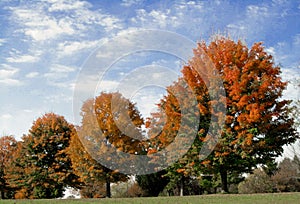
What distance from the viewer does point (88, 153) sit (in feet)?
124

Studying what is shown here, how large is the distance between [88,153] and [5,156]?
25.4 metres

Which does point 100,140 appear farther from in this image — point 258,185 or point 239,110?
point 258,185

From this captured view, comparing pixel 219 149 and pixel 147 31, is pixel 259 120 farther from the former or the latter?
pixel 147 31

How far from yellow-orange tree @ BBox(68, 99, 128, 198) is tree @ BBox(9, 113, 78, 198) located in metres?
5.40

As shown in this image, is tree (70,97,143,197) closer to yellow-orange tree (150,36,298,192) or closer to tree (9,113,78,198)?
tree (9,113,78,198)

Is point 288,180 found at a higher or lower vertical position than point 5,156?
lower

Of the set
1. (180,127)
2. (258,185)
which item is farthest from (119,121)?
(258,185)

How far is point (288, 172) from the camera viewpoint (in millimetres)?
54000

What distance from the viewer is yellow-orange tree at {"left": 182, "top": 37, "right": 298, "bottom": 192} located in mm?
28141

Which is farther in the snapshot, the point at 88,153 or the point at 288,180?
the point at 288,180

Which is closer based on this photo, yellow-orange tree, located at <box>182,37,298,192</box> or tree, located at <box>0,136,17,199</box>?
yellow-orange tree, located at <box>182,37,298,192</box>

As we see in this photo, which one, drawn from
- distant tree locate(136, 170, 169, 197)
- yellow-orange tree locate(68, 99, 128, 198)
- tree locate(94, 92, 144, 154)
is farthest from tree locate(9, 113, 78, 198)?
distant tree locate(136, 170, 169, 197)

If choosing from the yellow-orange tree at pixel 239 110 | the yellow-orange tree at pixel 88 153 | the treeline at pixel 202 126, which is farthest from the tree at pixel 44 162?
the yellow-orange tree at pixel 239 110

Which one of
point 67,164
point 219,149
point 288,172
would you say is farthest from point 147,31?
point 288,172
